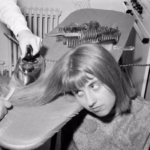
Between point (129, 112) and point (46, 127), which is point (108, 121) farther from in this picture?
point (46, 127)

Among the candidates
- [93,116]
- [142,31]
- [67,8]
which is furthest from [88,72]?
[67,8]

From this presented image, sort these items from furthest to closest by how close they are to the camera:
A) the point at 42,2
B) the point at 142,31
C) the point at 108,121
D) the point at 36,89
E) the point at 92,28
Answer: the point at 42,2, the point at 142,31, the point at 92,28, the point at 108,121, the point at 36,89

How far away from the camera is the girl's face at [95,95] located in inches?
32.7

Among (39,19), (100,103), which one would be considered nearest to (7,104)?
(100,103)

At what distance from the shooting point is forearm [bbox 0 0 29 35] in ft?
3.73

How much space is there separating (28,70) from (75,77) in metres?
0.21

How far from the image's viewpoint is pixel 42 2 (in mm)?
2168

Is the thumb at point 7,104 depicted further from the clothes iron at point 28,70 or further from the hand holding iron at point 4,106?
the clothes iron at point 28,70

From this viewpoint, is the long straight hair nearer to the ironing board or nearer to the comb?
the ironing board

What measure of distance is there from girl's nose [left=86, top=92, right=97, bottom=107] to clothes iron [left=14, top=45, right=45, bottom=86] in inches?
9.4

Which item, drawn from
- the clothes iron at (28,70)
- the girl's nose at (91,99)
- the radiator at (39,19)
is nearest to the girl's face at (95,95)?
the girl's nose at (91,99)

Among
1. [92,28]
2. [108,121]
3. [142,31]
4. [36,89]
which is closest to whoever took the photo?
[36,89]

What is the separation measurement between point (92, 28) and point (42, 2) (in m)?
0.99

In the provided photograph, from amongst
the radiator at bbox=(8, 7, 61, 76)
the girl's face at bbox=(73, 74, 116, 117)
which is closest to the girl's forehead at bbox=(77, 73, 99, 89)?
the girl's face at bbox=(73, 74, 116, 117)
